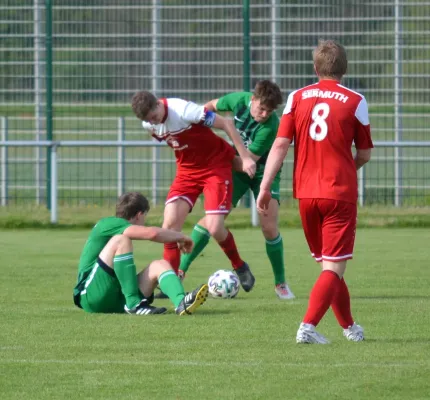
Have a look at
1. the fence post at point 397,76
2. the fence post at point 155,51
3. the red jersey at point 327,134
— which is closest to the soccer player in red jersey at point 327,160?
the red jersey at point 327,134

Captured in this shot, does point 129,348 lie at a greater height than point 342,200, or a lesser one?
lesser

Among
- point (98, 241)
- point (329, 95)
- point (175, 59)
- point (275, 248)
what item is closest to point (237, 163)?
point (275, 248)

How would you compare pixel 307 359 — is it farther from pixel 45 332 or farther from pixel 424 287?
pixel 424 287

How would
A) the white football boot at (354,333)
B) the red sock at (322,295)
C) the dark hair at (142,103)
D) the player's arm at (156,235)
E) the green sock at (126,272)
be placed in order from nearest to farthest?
the red sock at (322,295) < the white football boot at (354,333) < the green sock at (126,272) < the player's arm at (156,235) < the dark hair at (142,103)

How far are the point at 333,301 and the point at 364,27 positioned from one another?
11.5m

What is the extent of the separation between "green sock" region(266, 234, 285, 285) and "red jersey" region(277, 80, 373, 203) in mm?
2688

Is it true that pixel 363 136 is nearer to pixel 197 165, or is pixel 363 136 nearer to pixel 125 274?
pixel 125 274

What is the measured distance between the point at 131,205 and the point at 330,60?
2110 millimetres

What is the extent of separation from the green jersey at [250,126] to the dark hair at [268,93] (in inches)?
15.1

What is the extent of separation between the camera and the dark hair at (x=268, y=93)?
9664 mm

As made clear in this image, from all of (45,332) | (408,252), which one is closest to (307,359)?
(45,332)

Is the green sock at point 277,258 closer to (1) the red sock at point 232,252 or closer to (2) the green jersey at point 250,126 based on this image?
(1) the red sock at point 232,252

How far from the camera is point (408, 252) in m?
13.2

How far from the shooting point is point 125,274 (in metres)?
8.43
